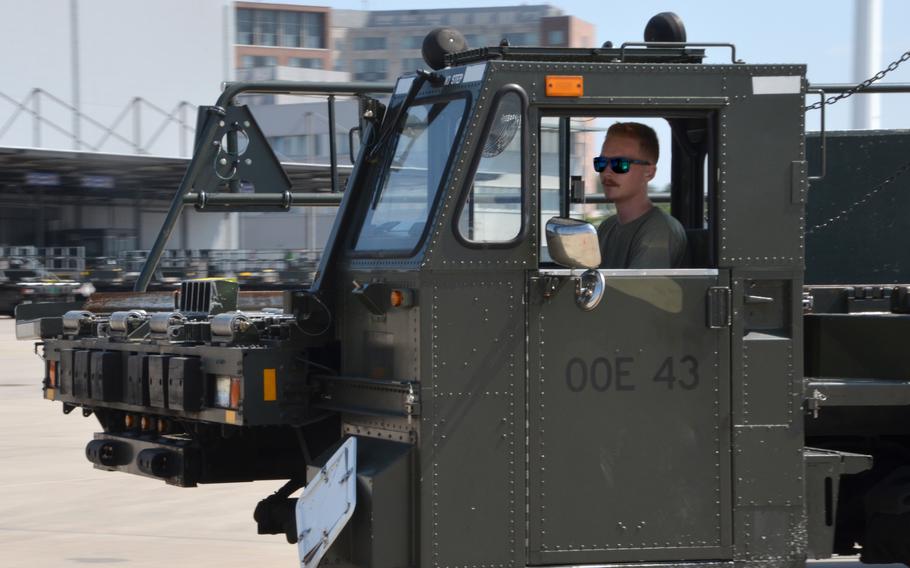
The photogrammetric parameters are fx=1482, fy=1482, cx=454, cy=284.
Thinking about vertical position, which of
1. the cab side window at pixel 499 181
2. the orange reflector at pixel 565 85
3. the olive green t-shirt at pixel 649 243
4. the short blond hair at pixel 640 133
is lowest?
the olive green t-shirt at pixel 649 243

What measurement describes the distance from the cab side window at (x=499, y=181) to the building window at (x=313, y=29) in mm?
119390

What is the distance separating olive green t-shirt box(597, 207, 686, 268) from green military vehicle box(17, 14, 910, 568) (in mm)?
141

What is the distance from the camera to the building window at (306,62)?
399 feet

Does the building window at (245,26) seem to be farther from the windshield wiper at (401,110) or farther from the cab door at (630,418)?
the cab door at (630,418)

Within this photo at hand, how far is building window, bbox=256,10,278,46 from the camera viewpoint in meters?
121

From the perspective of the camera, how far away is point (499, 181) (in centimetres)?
568

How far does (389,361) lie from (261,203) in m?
2.39

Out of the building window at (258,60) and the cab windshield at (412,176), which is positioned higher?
the building window at (258,60)

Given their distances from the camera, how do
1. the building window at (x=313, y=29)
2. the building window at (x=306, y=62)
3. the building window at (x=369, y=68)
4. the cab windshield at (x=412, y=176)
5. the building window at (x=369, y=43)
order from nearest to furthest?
the cab windshield at (x=412, y=176) < the building window at (x=369, y=68) < the building window at (x=369, y=43) < the building window at (x=306, y=62) < the building window at (x=313, y=29)

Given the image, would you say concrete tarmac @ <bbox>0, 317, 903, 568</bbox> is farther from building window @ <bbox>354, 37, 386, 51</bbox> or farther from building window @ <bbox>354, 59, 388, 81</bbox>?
building window @ <bbox>354, 37, 386, 51</bbox>

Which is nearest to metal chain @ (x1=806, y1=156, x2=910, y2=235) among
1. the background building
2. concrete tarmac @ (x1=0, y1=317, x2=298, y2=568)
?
concrete tarmac @ (x1=0, y1=317, x2=298, y2=568)

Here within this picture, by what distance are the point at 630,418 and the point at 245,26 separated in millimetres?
121144

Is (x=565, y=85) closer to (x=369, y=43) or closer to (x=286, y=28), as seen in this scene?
(x=369, y=43)

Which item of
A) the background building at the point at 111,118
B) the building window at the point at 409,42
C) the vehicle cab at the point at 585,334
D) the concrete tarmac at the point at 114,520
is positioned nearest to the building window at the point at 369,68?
the building window at the point at 409,42
